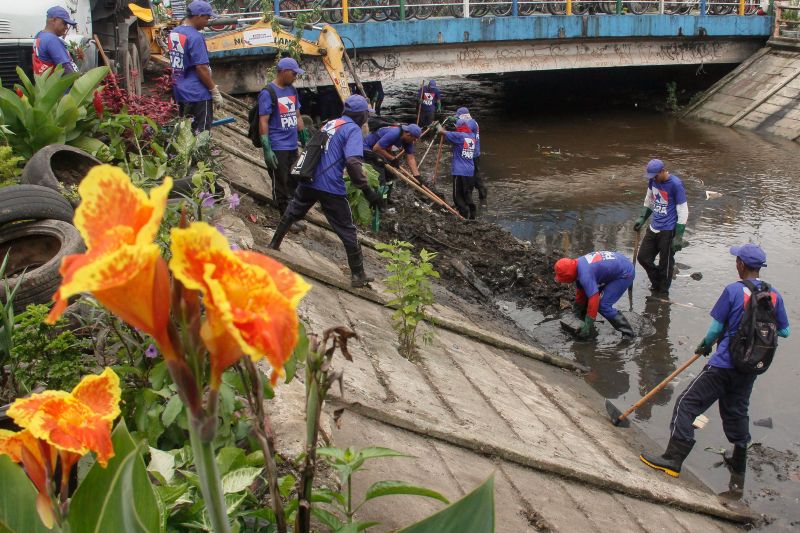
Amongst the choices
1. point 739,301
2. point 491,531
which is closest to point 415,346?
point 739,301

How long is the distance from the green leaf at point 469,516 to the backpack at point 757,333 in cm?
457

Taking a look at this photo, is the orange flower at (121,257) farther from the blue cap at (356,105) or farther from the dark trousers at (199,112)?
the dark trousers at (199,112)

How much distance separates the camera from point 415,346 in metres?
6.43

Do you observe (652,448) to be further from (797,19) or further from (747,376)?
(797,19)

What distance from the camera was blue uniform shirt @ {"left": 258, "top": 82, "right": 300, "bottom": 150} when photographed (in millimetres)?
8055

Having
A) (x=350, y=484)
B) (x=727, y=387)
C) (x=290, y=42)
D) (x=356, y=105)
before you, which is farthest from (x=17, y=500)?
(x=290, y=42)

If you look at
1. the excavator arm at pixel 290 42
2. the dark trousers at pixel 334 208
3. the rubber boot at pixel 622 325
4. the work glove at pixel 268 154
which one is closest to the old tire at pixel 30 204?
the dark trousers at pixel 334 208

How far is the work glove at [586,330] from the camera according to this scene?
7.96m

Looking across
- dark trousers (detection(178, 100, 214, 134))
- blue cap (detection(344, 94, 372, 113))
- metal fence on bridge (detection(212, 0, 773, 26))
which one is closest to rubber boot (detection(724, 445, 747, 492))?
blue cap (detection(344, 94, 372, 113))

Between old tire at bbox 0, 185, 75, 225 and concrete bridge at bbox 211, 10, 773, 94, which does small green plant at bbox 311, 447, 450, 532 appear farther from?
concrete bridge at bbox 211, 10, 773, 94

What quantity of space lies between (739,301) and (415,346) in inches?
97.9

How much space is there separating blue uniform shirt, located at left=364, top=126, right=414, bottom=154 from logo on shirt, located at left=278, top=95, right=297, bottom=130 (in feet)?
8.70

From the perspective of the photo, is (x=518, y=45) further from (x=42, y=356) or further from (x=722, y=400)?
(x=42, y=356)

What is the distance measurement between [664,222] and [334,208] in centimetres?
418
